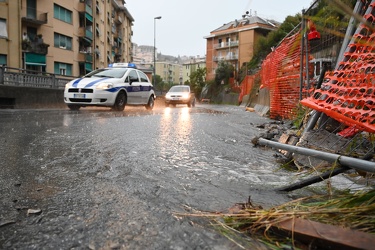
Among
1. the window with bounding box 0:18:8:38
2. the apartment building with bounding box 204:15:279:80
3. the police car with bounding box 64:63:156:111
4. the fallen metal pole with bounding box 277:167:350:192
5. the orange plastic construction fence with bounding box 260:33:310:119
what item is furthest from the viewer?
the apartment building with bounding box 204:15:279:80

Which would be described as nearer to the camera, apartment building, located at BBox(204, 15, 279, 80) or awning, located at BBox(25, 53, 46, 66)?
awning, located at BBox(25, 53, 46, 66)

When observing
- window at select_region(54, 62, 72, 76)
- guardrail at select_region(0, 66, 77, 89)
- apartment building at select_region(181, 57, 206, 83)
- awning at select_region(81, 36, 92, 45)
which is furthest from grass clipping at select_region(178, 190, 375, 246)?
apartment building at select_region(181, 57, 206, 83)

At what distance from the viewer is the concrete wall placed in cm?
1101

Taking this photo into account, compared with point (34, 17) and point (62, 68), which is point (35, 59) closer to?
point (34, 17)

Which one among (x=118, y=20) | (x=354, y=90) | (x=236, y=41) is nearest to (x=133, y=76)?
(x=354, y=90)

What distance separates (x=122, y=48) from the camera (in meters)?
57.6

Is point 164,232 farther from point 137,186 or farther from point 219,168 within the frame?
point 219,168

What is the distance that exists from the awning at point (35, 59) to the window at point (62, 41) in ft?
10.3

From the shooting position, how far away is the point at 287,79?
8047mm

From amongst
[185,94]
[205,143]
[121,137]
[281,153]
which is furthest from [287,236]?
[185,94]

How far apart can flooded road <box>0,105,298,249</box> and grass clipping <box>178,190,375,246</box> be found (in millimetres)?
123

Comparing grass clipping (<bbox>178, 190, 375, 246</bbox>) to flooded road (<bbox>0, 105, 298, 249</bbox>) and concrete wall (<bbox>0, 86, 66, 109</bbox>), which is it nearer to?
flooded road (<bbox>0, 105, 298, 249</bbox>)

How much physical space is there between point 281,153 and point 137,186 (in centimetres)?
195

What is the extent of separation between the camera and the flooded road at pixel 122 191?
4.23 ft
